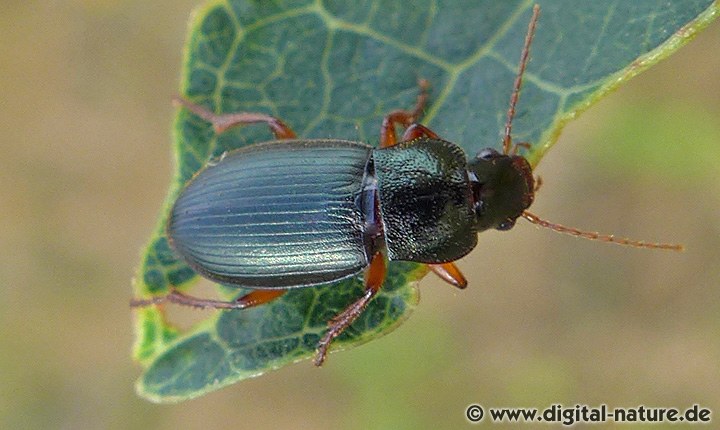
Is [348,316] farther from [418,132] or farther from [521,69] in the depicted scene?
[521,69]

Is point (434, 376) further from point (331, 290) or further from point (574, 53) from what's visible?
point (574, 53)

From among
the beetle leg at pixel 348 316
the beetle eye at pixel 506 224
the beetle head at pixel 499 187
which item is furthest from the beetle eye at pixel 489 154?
the beetle leg at pixel 348 316

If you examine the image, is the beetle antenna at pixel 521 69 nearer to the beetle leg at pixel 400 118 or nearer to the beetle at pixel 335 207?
the beetle at pixel 335 207

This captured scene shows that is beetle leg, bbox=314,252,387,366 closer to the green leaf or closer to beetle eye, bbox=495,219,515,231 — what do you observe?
the green leaf

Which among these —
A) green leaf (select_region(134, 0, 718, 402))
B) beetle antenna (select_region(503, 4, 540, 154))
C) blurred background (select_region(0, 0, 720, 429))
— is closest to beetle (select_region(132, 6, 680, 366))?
green leaf (select_region(134, 0, 718, 402))

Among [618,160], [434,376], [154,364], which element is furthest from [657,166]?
[154,364]

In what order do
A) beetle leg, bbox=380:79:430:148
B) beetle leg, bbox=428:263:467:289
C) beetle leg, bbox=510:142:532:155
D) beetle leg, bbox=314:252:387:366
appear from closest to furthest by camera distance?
beetle leg, bbox=510:142:532:155 < beetle leg, bbox=314:252:387:366 < beetle leg, bbox=380:79:430:148 < beetle leg, bbox=428:263:467:289

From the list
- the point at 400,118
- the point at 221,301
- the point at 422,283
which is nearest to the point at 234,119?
the point at 400,118
